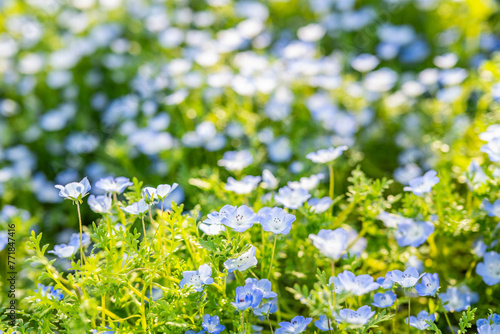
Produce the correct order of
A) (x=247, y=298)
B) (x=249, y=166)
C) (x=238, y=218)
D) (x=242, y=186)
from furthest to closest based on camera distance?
(x=249, y=166), (x=242, y=186), (x=238, y=218), (x=247, y=298)

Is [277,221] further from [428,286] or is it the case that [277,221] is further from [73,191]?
[73,191]

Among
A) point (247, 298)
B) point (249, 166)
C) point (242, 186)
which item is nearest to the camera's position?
point (247, 298)

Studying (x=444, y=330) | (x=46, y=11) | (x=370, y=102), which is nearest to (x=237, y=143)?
(x=370, y=102)

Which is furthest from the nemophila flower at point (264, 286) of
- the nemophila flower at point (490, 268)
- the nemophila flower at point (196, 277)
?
the nemophila flower at point (490, 268)

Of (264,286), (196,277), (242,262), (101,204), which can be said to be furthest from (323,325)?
(101,204)

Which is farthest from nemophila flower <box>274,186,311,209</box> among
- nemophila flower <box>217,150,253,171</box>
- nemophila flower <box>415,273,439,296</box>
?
nemophila flower <box>415,273,439,296</box>

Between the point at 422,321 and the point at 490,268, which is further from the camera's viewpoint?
the point at 490,268

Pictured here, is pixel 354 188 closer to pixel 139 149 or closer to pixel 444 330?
pixel 444 330

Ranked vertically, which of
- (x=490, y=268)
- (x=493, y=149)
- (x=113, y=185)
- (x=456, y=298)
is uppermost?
(x=493, y=149)
